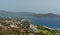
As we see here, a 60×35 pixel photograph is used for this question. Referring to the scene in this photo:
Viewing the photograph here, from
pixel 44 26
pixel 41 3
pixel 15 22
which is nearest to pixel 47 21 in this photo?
pixel 44 26

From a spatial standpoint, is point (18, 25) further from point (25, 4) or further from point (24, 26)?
point (25, 4)

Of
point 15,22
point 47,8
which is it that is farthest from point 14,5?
point 47,8

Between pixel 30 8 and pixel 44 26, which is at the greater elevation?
pixel 30 8

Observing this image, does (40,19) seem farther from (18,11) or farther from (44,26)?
(18,11)

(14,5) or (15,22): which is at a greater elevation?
(14,5)

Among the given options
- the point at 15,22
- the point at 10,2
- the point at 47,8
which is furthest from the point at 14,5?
the point at 47,8

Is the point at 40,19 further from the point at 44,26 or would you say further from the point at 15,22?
the point at 15,22
